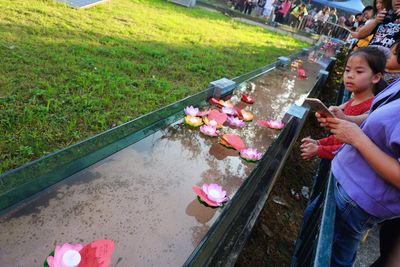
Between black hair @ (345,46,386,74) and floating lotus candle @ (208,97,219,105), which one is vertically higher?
black hair @ (345,46,386,74)

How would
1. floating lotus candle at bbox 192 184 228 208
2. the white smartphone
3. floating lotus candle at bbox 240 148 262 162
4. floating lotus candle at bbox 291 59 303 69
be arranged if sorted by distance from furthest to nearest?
floating lotus candle at bbox 291 59 303 69, floating lotus candle at bbox 240 148 262 162, floating lotus candle at bbox 192 184 228 208, the white smartphone

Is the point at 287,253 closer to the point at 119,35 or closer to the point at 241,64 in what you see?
the point at 241,64

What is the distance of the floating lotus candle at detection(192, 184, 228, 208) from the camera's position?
1.95 meters

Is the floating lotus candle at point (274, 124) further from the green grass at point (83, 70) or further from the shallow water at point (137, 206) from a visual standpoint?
the green grass at point (83, 70)

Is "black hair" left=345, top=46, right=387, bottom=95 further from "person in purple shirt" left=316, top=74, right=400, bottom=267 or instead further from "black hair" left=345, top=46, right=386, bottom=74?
"person in purple shirt" left=316, top=74, right=400, bottom=267

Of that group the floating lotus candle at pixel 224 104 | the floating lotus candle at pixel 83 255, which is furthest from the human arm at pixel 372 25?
the floating lotus candle at pixel 83 255

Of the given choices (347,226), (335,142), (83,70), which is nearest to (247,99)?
(335,142)

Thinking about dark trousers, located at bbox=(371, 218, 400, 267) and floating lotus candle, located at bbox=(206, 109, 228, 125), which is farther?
floating lotus candle, located at bbox=(206, 109, 228, 125)

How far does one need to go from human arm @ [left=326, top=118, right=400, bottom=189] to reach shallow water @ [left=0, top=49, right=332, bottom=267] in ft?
3.04

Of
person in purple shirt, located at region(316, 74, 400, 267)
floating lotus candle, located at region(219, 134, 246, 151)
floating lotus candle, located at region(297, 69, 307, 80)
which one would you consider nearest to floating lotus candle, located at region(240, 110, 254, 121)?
floating lotus candle, located at region(219, 134, 246, 151)

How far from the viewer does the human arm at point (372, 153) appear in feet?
4.12

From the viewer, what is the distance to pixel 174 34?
27.6 feet

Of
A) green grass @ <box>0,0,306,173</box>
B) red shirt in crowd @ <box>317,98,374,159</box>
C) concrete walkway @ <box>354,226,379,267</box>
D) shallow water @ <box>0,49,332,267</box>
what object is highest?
red shirt in crowd @ <box>317,98,374,159</box>

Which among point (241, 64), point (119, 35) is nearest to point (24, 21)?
point (119, 35)
